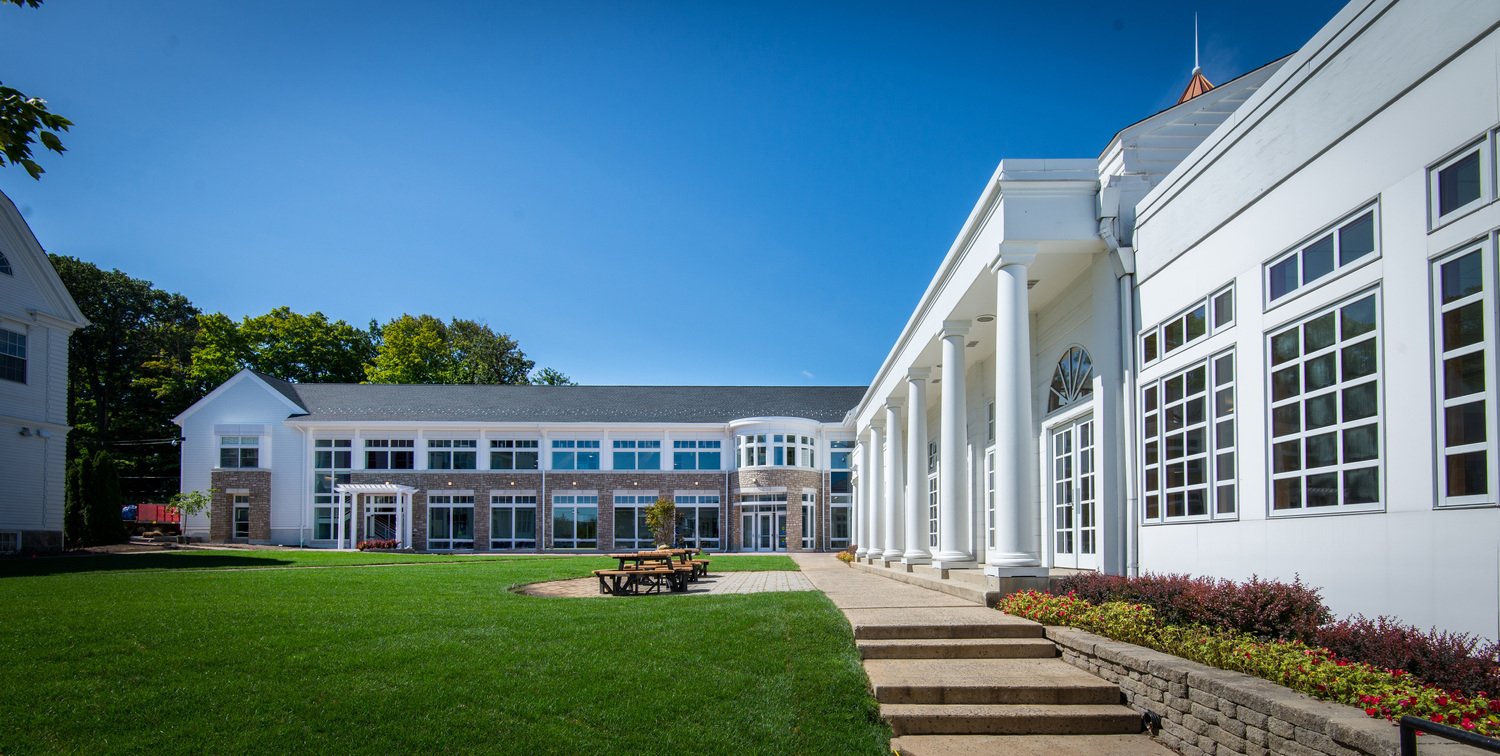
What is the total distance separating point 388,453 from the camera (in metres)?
42.7

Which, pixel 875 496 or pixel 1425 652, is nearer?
pixel 1425 652

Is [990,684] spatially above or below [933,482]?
below

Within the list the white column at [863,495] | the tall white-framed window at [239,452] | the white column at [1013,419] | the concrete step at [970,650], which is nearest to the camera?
the concrete step at [970,650]

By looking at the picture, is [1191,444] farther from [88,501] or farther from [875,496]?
[88,501]

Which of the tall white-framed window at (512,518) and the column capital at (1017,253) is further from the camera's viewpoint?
the tall white-framed window at (512,518)

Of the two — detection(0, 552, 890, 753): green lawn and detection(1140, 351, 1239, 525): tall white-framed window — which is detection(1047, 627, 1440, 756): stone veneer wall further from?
detection(1140, 351, 1239, 525): tall white-framed window

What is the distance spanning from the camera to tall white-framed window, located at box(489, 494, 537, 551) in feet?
139

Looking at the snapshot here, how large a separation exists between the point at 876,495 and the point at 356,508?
90.5 feet

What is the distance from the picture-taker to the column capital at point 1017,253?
10.8m

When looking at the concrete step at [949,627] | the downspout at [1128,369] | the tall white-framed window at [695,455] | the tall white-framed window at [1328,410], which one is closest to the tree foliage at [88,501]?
the tall white-framed window at [695,455]

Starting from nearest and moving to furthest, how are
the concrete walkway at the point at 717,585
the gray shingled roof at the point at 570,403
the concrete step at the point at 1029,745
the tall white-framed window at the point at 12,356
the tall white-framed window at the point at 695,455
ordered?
the concrete step at the point at 1029,745, the concrete walkway at the point at 717,585, the tall white-framed window at the point at 12,356, the tall white-framed window at the point at 695,455, the gray shingled roof at the point at 570,403

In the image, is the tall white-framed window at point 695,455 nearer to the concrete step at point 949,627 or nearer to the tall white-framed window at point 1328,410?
the concrete step at point 949,627

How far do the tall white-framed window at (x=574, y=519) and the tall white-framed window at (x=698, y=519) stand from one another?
13.2 feet

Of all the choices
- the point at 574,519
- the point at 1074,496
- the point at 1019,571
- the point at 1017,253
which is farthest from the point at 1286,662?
the point at 574,519
